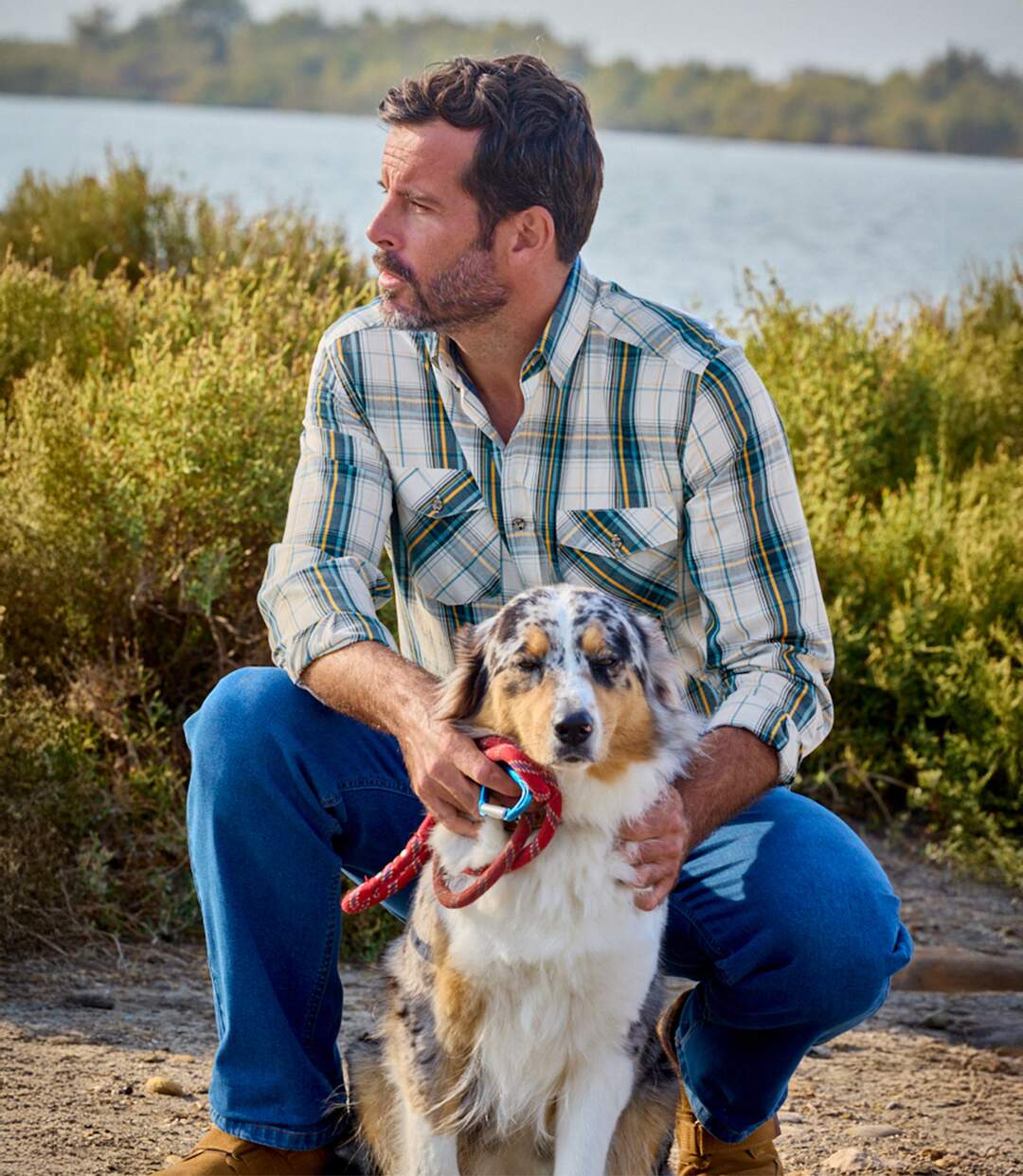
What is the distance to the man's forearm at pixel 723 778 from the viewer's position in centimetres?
276

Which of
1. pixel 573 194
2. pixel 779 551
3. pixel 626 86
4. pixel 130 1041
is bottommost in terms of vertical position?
pixel 130 1041

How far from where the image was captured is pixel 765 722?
9.36 feet

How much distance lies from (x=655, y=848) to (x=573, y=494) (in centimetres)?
90

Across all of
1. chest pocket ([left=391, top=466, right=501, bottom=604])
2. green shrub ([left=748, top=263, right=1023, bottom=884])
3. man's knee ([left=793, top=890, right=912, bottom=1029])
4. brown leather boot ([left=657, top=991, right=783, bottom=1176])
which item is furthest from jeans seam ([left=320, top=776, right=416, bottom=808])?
green shrub ([left=748, top=263, right=1023, bottom=884])

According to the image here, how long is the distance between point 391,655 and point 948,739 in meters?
3.38

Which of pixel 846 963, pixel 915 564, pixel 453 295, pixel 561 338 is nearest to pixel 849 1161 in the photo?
pixel 846 963

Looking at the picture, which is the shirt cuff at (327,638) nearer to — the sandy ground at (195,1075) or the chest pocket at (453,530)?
the chest pocket at (453,530)

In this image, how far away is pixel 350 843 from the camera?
308 centimetres

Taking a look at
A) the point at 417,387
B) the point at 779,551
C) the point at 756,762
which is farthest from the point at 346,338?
the point at 756,762

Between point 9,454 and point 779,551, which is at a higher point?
point 779,551

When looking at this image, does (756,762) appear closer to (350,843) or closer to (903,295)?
(350,843)

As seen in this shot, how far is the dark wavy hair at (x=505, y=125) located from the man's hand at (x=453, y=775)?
1.21 meters

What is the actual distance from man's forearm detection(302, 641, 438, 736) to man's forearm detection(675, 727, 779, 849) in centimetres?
53

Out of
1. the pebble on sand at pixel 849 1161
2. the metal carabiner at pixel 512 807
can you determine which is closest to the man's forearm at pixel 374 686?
the metal carabiner at pixel 512 807
